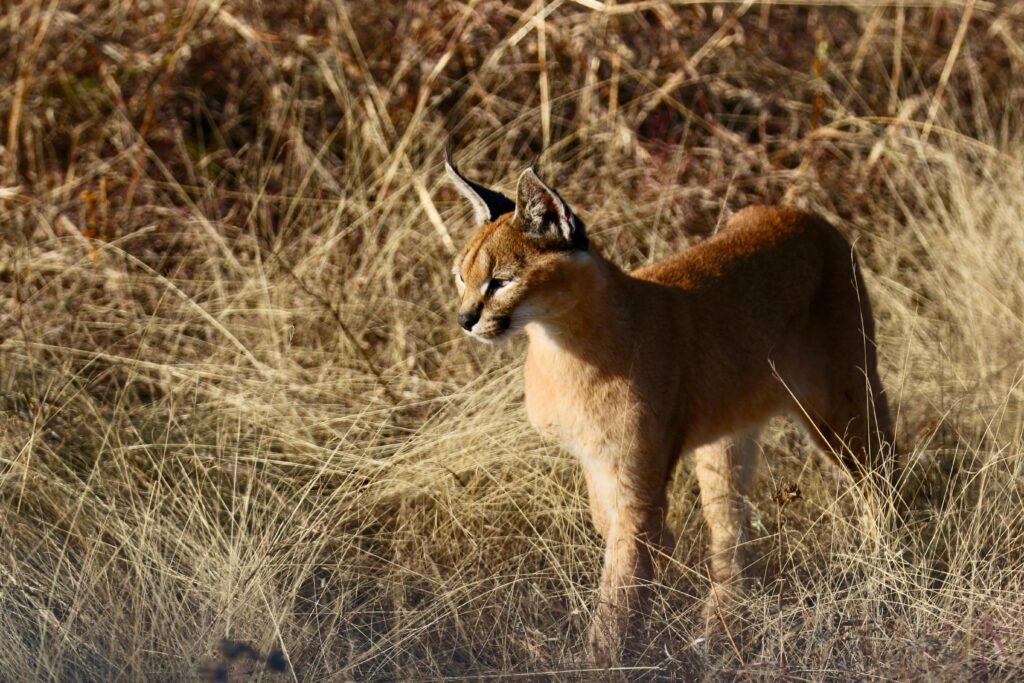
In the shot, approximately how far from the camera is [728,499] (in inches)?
179

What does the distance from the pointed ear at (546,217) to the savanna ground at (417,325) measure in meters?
0.97

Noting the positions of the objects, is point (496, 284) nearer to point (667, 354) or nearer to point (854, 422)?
point (667, 354)

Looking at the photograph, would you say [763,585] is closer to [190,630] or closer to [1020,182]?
[190,630]

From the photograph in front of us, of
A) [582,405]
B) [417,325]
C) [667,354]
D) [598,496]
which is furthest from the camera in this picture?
[417,325]

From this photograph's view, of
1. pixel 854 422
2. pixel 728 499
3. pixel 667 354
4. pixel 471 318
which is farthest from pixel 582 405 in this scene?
pixel 854 422

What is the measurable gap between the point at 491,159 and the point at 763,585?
2938mm

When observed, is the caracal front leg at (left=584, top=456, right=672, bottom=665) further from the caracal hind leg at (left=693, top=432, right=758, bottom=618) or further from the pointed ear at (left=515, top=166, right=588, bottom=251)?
the pointed ear at (left=515, top=166, right=588, bottom=251)

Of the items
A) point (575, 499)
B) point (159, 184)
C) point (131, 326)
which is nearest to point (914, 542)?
point (575, 499)

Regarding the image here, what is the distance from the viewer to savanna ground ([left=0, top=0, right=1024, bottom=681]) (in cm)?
375

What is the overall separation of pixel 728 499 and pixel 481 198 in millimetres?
1372

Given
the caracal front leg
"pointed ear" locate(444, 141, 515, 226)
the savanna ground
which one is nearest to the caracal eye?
"pointed ear" locate(444, 141, 515, 226)

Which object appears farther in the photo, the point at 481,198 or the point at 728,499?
the point at 728,499

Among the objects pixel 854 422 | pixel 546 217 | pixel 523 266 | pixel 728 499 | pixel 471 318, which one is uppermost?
pixel 546 217

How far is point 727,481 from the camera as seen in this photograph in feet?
15.3
